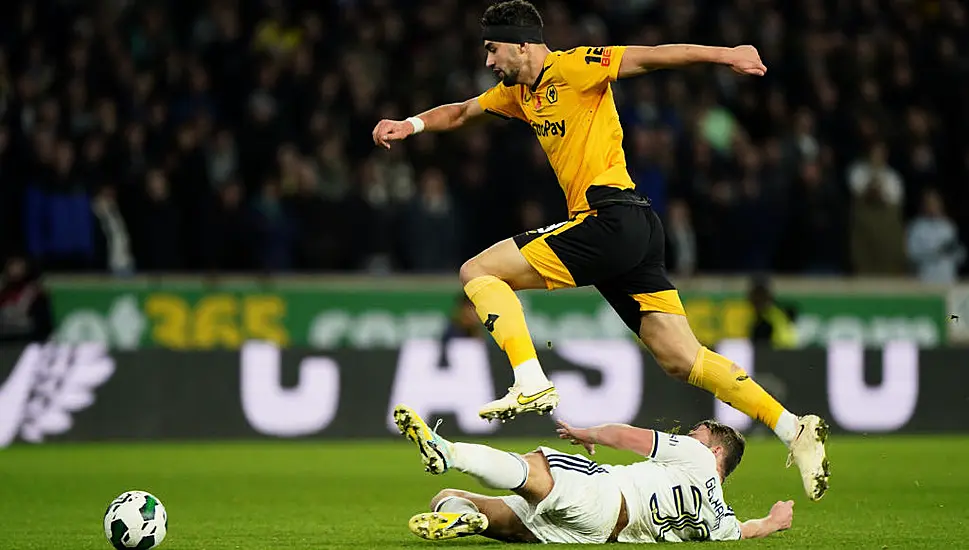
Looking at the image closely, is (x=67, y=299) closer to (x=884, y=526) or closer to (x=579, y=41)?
(x=579, y=41)

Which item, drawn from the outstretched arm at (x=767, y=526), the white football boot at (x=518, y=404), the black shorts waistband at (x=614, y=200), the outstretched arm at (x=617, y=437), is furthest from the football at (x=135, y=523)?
the outstretched arm at (x=767, y=526)

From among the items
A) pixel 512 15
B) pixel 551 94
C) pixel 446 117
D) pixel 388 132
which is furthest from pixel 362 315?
pixel 512 15

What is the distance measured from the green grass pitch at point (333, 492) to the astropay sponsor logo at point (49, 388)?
21cm

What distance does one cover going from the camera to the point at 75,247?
54.5ft

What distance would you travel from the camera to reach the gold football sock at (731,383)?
27.5 feet

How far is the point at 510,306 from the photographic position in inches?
314

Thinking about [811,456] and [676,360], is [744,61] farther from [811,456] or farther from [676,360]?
[811,456]

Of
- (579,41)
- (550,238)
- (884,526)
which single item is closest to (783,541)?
(884,526)

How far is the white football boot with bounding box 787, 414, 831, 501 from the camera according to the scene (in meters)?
7.95

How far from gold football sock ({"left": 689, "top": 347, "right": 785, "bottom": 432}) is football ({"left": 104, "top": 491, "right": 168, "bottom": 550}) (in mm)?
2742

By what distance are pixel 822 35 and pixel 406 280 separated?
6.45m

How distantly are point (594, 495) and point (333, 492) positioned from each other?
4129mm

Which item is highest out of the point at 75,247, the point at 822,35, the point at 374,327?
the point at 822,35

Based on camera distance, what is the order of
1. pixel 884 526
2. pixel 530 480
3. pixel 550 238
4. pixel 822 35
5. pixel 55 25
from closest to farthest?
pixel 530 480 < pixel 550 238 < pixel 884 526 < pixel 55 25 < pixel 822 35
